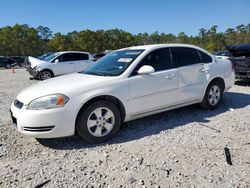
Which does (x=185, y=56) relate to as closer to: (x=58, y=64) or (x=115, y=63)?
(x=115, y=63)

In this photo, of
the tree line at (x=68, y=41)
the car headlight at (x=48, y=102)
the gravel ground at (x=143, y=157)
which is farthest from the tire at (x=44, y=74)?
the tree line at (x=68, y=41)

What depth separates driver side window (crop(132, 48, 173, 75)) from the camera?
4.62 m

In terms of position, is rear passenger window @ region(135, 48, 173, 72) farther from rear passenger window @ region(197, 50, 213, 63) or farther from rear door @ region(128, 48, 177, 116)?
rear passenger window @ region(197, 50, 213, 63)

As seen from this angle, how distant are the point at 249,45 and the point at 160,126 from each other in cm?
581

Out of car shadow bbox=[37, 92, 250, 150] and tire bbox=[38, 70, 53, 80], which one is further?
tire bbox=[38, 70, 53, 80]

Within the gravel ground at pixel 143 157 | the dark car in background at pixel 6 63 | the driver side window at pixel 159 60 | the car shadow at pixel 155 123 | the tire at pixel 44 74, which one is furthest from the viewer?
the dark car in background at pixel 6 63

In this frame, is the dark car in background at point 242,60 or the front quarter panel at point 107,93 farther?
the dark car in background at point 242,60

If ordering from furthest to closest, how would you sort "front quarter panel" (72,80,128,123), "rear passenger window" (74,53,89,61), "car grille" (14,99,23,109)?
"rear passenger window" (74,53,89,61)
"car grille" (14,99,23,109)
"front quarter panel" (72,80,128,123)

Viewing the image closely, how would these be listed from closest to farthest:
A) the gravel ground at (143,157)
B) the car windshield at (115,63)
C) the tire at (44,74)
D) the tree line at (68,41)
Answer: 1. the gravel ground at (143,157)
2. the car windshield at (115,63)
3. the tire at (44,74)
4. the tree line at (68,41)

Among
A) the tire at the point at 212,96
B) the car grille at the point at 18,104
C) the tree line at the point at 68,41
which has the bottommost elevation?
the tire at the point at 212,96

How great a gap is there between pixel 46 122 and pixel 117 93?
3.95 ft

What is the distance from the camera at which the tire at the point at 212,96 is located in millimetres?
5551

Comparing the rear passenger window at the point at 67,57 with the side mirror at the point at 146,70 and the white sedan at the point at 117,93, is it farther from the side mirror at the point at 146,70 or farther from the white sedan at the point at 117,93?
the side mirror at the point at 146,70

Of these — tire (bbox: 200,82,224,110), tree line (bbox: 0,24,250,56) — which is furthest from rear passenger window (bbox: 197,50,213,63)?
tree line (bbox: 0,24,250,56)
